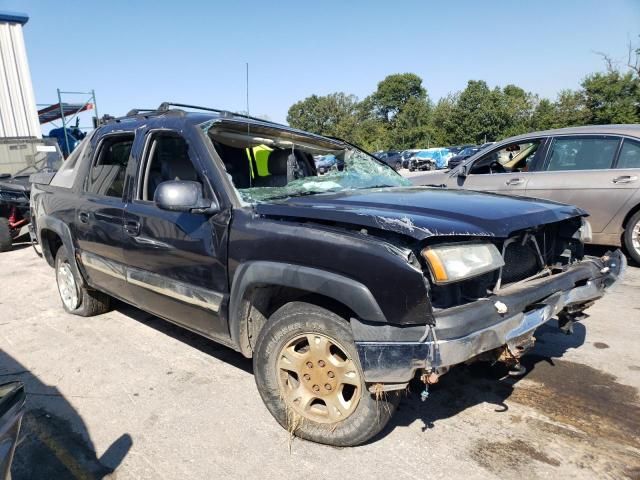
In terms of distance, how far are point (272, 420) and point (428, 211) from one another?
151 centimetres

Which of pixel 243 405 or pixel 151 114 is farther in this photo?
pixel 151 114

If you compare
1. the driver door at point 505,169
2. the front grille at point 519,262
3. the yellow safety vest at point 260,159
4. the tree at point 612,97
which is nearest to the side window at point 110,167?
the yellow safety vest at point 260,159

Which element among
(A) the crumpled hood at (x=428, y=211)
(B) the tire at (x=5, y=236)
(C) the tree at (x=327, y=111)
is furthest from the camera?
(C) the tree at (x=327, y=111)

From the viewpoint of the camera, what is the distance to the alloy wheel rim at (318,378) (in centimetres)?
239

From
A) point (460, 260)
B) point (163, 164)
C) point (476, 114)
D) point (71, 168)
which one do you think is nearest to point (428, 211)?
point (460, 260)

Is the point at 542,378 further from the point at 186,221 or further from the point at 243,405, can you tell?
the point at 186,221

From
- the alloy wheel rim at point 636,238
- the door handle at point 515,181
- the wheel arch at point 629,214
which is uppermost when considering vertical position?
the door handle at point 515,181

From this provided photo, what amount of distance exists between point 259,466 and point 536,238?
1965 millimetres

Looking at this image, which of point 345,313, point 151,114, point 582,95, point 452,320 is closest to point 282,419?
point 345,313

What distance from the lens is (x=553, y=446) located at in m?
2.47

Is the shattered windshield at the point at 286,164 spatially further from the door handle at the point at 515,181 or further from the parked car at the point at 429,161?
the parked car at the point at 429,161

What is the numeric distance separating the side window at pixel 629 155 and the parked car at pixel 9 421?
6248mm

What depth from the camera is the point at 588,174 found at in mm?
5828

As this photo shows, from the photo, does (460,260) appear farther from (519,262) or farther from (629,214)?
(629,214)
